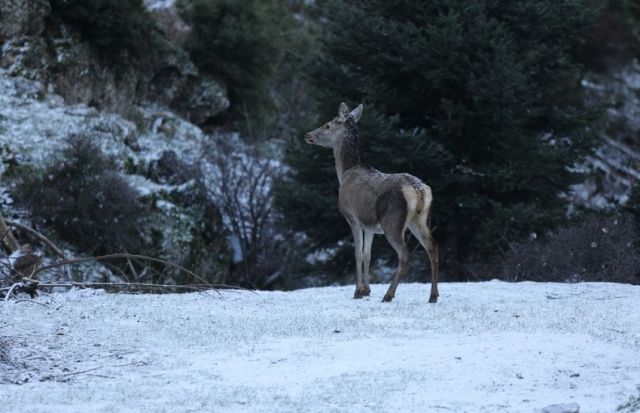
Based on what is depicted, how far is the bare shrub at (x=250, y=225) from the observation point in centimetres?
2539

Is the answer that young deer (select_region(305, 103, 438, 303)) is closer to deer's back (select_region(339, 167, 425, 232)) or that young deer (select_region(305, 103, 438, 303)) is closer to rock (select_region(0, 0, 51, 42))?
deer's back (select_region(339, 167, 425, 232))

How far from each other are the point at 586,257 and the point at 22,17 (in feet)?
55.9

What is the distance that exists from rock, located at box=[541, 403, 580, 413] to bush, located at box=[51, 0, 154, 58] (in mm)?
22558

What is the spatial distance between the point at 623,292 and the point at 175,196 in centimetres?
1460

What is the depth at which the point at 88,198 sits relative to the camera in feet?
70.1

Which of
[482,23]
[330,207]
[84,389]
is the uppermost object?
[482,23]

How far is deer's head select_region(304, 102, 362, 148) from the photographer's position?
12039mm

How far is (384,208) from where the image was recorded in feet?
34.4

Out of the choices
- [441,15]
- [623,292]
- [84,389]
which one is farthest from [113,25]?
[84,389]

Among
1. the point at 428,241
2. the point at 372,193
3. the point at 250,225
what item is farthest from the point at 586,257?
the point at 250,225

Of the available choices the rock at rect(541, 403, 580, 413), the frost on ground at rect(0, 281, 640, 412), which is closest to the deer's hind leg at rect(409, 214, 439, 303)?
the frost on ground at rect(0, 281, 640, 412)

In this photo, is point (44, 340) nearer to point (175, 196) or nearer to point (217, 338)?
point (217, 338)

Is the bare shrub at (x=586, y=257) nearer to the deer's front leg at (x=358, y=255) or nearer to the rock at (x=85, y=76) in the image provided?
the deer's front leg at (x=358, y=255)

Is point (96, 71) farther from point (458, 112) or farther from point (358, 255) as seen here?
point (358, 255)
